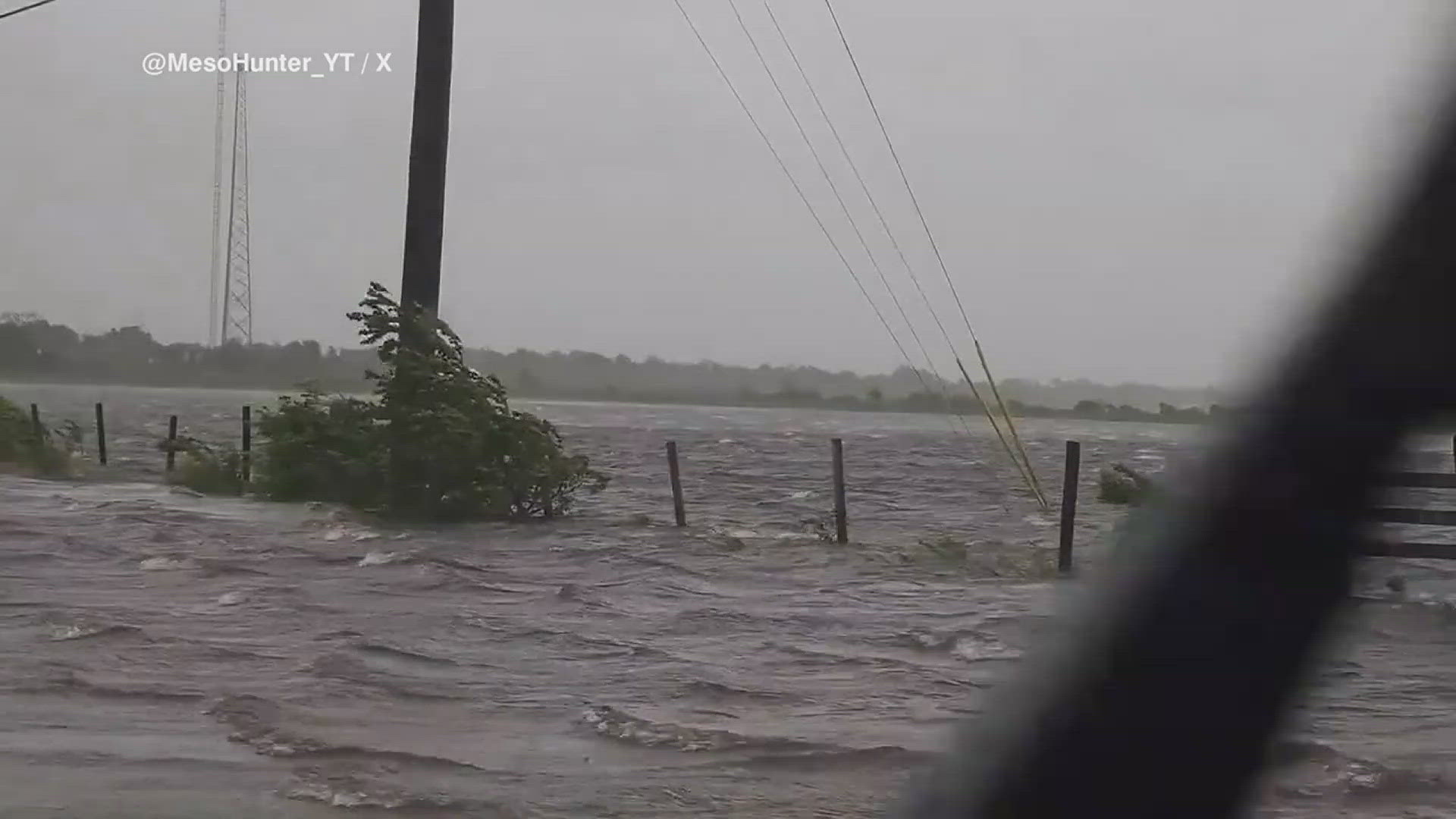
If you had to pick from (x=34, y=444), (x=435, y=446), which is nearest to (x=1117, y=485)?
(x=435, y=446)

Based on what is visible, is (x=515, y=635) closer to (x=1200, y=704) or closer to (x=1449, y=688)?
(x=1449, y=688)

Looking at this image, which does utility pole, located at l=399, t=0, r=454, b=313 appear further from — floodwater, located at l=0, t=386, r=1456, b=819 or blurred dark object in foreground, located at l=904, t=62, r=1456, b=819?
blurred dark object in foreground, located at l=904, t=62, r=1456, b=819

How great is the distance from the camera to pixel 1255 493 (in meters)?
Answer: 2.52

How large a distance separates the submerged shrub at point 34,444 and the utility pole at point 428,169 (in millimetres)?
9224

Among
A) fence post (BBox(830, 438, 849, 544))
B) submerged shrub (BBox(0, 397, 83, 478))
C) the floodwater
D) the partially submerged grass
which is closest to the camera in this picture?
the floodwater

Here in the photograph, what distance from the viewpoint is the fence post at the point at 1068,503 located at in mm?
14578

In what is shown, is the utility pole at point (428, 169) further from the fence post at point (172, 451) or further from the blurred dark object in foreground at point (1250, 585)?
the blurred dark object in foreground at point (1250, 585)

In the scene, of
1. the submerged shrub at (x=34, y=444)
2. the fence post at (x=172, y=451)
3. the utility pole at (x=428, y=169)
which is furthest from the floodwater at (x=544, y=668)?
the submerged shrub at (x=34, y=444)

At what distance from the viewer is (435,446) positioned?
1834cm

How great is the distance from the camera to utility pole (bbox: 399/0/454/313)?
1944 centimetres

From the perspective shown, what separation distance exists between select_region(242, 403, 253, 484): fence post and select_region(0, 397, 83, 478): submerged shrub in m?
4.01

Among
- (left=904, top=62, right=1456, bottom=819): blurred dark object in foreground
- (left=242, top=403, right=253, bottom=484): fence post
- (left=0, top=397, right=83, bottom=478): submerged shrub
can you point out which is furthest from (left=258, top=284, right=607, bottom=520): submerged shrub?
(left=904, top=62, right=1456, bottom=819): blurred dark object in foreground

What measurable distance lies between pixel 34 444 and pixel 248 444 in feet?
21.1

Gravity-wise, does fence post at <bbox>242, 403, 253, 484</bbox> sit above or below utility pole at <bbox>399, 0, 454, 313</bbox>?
below
